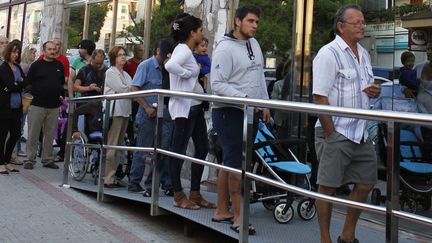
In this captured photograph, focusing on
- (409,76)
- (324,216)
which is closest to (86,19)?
(409,76)

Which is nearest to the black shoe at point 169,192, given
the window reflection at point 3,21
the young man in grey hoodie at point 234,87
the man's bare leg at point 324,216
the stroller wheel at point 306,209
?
the young man in grey hoodie at point 234,87

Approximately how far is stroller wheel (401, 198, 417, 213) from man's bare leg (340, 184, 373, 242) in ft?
0.82

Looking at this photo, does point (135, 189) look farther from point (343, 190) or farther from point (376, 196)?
point (376, 196)

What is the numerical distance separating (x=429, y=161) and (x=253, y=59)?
156 centimetres

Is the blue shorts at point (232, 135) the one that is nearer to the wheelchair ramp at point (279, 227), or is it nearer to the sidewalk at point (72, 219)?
the wheelchair ramp at point (279, 227)

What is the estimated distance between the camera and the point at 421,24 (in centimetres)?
565

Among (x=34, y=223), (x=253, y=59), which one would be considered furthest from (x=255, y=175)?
(x=34, y=223)

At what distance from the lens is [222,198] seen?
457 centimetres

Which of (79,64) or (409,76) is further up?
(79,64)

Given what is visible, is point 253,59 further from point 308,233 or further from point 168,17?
point 168,17

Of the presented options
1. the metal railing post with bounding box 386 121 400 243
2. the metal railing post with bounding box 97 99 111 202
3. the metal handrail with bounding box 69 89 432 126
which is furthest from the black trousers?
the metal railing post with bounding box 386 121 400 243

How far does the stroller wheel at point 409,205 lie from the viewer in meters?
3.08

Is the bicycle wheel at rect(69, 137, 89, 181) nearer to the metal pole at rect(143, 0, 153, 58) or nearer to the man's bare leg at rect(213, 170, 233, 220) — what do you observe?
the metal pole at rect(143, 0, 153, 58)

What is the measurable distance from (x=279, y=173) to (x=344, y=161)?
104 centimetres
